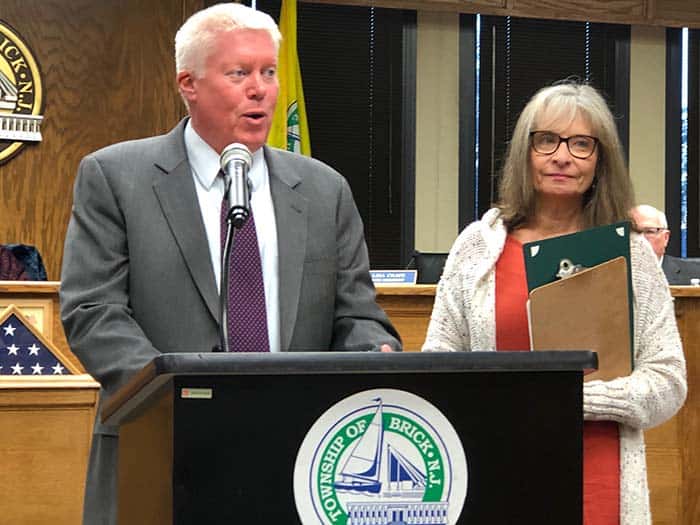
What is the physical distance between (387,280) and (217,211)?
324 cm

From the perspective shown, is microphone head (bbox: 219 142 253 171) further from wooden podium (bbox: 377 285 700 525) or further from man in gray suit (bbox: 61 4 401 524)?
wooden podium (bbox: 377 285 700 525)

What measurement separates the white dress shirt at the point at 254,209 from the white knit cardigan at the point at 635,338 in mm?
337

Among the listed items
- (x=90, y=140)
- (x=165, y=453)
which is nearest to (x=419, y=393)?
(x=165, y=453)

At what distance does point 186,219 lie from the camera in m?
2.26

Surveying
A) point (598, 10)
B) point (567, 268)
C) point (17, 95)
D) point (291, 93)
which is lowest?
point (567, 268)

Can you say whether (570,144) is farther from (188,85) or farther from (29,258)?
(29,258)

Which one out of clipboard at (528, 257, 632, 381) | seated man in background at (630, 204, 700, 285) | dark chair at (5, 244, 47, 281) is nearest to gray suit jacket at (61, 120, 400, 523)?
clipboard at (528, 257, 632, 381)

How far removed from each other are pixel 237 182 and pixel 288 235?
0.44m

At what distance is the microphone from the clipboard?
0.61 metres

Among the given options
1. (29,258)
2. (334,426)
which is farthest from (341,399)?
(29,258)

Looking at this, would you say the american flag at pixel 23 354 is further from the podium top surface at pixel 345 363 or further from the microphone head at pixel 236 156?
the podium top surface at pixel 345 363

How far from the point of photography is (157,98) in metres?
8.41

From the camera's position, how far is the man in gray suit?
Result: 2.23m

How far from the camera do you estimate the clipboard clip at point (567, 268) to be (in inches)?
86.1
